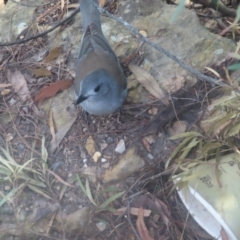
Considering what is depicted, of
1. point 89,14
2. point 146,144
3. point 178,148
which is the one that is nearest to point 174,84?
point 146,144

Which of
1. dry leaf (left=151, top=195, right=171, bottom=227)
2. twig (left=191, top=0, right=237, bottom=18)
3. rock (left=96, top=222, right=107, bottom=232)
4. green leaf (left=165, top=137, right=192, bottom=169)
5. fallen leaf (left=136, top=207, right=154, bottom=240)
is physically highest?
→ twig (left=191, top=0, right=237, bottom=18)

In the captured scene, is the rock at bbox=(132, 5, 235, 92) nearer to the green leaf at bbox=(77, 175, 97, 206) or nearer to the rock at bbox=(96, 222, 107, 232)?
the green leaf at bbox=(77, 175, 97, 206)

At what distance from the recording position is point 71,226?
3.55 metres

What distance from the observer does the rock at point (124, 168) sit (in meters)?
3.71

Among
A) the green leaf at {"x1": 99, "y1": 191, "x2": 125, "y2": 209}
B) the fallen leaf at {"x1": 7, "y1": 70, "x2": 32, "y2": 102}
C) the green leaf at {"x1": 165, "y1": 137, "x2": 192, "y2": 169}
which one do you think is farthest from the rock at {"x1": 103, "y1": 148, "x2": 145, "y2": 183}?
the fallen leaf at {"x1": 7, "y1": 70, "x2": 32, "y2": 102}

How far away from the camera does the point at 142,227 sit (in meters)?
3.51

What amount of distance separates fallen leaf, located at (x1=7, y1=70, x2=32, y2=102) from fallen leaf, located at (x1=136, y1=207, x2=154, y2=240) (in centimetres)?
144

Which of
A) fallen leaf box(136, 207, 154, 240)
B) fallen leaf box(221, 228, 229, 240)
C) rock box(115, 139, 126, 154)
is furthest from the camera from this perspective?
rock box(115, 139, 126, 154)

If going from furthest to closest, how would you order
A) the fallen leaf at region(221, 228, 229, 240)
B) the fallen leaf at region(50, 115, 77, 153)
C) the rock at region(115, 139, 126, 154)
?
1. the fallen leaf at region(50, 115, 77, 153)
2. the rock at region(115, 139, 126, 154)
3. the fallen leaf at region(221, 228, 229, 240)

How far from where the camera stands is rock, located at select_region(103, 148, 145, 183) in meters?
3.71

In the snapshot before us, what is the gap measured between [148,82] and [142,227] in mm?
1211

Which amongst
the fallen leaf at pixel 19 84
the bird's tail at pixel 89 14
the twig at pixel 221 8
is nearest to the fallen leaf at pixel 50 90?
the fallen leaf at pixel 19 84

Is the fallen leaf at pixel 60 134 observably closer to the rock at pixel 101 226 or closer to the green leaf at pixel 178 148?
the rock at pixel 101 226

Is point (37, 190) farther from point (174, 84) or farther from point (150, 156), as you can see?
point (174, 84)
